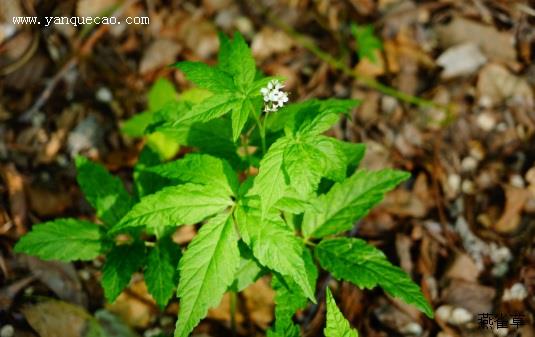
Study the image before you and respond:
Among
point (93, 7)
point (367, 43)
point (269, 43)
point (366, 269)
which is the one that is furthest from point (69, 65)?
point (366, 269)

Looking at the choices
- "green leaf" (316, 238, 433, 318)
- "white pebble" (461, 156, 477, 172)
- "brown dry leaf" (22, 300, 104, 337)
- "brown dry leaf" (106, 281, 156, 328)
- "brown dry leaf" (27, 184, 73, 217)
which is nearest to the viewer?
"green leaf" (316, 238, 433, 318)

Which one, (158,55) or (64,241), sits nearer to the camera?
(64,241)

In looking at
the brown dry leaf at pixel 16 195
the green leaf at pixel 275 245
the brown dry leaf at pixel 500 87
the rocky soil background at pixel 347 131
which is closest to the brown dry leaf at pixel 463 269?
the rocky soil background at pixel 347 131

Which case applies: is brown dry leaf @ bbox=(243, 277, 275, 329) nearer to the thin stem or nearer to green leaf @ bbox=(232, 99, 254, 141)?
the thin stem

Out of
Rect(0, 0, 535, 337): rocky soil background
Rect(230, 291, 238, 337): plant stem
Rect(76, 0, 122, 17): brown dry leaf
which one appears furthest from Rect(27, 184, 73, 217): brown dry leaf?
Rect(76, 0, 122, 17): brown dry leaf

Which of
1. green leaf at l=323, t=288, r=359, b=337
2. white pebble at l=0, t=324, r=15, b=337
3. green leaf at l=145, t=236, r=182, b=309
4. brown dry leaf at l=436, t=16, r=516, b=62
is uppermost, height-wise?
brown dry leaf at l=436, t=16, r=516, b=62

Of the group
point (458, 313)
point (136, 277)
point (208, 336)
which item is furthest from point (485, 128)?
point (136, 277)

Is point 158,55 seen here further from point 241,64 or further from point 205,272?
point 205,272

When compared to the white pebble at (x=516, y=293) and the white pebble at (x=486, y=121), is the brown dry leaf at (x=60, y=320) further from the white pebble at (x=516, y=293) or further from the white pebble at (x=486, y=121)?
the white pebble at (x=486, y=121)
